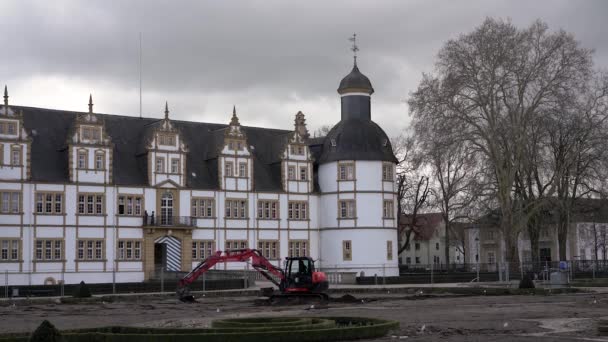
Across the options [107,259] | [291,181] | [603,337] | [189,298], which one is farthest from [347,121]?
[603,337]

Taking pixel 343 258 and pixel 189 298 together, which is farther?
pixel 343 258

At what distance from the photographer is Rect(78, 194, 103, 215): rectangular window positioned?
2392 inches

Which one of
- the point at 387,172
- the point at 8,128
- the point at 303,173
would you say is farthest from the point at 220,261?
the point at 387,172

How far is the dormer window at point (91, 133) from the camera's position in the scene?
61194 millimetres

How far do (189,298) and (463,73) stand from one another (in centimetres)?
2760

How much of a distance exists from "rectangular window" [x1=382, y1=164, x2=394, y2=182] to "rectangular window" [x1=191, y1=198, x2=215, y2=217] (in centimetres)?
1351

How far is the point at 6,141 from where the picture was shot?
5825 centimetres

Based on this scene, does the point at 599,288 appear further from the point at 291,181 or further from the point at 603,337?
the point at 603,337

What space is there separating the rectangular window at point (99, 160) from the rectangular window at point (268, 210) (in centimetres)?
1294

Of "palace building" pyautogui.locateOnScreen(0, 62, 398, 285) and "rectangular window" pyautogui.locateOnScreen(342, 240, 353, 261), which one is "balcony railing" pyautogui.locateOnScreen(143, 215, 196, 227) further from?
"rectangular window" pyautogui.locateOnScreen(342, 240, 353, 261)

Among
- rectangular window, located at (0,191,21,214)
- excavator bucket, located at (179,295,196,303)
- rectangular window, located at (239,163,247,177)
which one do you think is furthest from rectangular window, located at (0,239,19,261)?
excavator bucket, located at (179,295,196,303)

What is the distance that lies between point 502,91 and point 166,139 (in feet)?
76.5

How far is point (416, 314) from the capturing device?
31688mm

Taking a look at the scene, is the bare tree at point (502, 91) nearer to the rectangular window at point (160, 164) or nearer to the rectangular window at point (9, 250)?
the rectangular window at point (160, 164)
